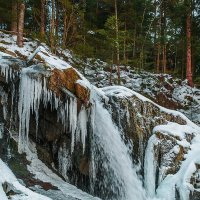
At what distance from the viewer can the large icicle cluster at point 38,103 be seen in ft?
29.8

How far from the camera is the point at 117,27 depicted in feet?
56.8

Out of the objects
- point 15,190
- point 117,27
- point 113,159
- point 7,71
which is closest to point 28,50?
point 117,27

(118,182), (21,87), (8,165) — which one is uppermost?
(21,87)

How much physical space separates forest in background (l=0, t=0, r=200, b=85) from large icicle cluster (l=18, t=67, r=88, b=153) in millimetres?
7020

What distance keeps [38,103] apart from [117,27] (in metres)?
9.41

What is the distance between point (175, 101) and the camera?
19.8 metres

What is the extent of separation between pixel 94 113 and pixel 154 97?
9868 millimetres

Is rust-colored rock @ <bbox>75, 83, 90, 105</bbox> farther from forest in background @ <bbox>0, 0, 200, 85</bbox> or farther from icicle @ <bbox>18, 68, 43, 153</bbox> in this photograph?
forest in background @ <bbox>0, 0, 200, 85</bbox>

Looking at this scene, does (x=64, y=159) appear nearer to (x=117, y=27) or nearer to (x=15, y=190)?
(x=15, y=190)

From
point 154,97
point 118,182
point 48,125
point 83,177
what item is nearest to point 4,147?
point 48,125

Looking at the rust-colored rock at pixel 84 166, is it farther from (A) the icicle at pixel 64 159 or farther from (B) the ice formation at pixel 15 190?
(B) the ice formation at pixel 15 190

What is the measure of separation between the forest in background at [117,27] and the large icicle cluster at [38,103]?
23.0 feet

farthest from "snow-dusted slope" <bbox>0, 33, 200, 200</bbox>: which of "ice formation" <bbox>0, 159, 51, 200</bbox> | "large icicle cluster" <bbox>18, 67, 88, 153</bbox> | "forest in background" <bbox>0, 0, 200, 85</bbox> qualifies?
"forest in background" <bbox>0, 0, 200, 85</bbox>

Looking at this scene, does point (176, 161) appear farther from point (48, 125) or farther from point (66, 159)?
point (48, 125)
